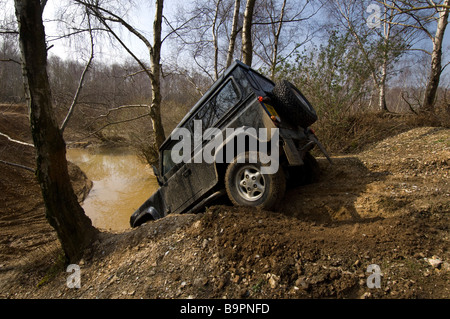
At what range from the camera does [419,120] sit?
7.55 meters

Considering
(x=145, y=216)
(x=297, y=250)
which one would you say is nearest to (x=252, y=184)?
(x=297, y=250)

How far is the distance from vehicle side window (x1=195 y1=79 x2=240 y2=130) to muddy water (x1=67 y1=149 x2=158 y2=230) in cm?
484

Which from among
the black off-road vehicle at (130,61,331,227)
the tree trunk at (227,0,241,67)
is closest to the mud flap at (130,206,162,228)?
the black off-road vehicle at (130,61,331,227)

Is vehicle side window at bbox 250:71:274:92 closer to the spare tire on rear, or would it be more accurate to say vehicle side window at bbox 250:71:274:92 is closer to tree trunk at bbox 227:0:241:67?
the spare tire on rear


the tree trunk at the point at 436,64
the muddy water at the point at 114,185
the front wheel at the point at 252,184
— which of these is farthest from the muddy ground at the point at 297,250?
the tree trunk at the point at 436,64

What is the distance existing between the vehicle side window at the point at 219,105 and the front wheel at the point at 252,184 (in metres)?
0.79

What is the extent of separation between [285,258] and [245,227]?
620mm

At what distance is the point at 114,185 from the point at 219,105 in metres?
9.57

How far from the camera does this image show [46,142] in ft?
10.7

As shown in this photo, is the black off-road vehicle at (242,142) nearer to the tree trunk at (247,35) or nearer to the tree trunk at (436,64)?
the tree trunk at (247,35)

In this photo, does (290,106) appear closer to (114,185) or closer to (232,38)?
(232,38)

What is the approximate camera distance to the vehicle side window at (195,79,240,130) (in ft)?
11.6

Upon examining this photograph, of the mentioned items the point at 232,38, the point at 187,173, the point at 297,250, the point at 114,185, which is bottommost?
the point at 114,185
